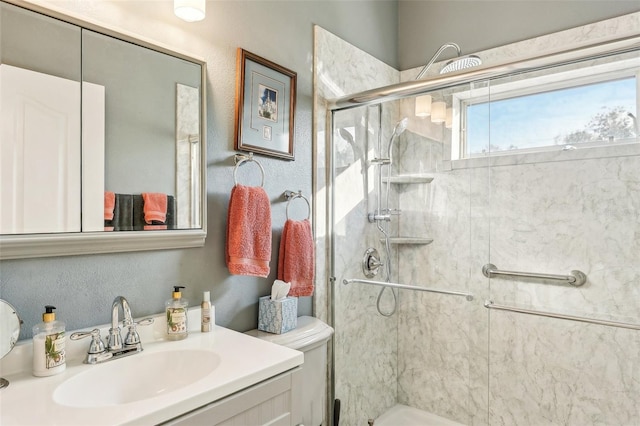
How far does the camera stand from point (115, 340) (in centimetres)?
Answer: 116

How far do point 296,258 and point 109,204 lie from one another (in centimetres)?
81

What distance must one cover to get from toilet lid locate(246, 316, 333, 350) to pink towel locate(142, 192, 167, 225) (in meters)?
0.62

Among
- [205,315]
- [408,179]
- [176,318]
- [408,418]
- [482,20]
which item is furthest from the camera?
[482,20]

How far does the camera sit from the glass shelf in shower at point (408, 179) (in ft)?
6.35

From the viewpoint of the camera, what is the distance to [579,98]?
1.79 meters

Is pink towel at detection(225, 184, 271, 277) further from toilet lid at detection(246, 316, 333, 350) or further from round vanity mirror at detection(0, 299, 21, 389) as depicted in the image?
round vanity mirror at detection(0, 299, 21, 389)

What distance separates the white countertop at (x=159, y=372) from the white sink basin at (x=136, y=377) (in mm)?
16

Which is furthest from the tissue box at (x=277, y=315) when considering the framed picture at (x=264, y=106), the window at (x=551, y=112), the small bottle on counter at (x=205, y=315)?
the window at (x=551, y=112)

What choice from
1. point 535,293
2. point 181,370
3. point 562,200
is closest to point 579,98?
point 562,200

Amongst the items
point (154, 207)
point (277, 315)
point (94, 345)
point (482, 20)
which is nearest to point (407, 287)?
point (277, 315)

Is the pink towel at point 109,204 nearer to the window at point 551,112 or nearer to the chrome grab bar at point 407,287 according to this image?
the chrome grab bar at point 407,287

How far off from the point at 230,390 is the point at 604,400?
176cm

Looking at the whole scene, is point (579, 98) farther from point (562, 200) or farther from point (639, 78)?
point (562, 200)

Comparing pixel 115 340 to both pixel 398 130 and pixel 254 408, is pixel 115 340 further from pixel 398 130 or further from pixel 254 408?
pixel 398 130
